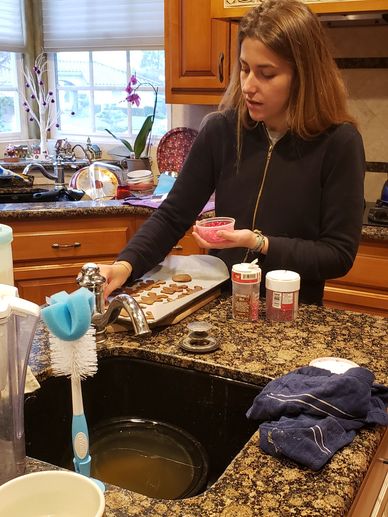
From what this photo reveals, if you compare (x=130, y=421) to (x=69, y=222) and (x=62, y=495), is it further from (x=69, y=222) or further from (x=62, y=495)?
(x=69, y=222)

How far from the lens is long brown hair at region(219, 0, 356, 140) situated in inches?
55.6

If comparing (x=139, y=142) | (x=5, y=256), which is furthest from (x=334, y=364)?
(x=139, y=142)

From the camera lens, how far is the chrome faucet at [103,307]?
114 cm

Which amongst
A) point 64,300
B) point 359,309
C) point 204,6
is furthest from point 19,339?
point 204,6

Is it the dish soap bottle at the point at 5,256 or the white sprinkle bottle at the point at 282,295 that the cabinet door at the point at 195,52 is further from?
the dish soap bottle at the point at 5,256

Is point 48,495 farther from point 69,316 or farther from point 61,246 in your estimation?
point 61,246

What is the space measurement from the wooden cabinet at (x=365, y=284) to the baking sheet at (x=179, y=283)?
3.68 feet

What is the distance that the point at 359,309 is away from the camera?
8.56 ft

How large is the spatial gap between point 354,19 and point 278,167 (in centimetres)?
133

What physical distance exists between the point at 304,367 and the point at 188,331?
32 centimetres

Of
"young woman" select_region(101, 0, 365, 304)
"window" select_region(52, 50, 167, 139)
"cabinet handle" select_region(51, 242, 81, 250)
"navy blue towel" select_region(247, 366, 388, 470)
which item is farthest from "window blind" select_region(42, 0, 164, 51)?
"navy blue towel" select_region(247, 366, 388, 470)

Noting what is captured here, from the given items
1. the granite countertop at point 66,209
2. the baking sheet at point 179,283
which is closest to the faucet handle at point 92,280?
the baking sheet at point 179,283

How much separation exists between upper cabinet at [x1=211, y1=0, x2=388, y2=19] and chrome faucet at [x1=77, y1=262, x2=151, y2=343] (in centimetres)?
168

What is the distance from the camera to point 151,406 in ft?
4.18
